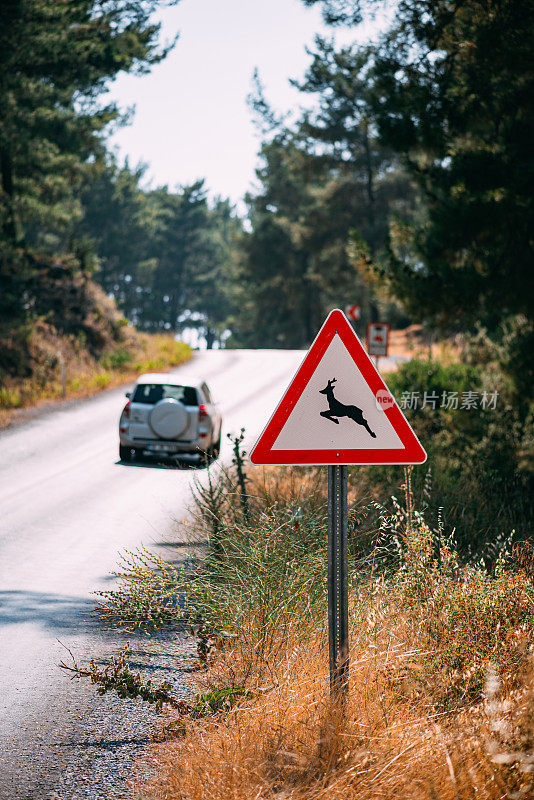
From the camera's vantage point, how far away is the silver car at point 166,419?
51.4 ft

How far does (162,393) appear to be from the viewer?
1642cm

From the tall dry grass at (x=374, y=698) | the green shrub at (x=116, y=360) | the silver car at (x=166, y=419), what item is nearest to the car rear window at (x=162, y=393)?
the silver car at (x=166, y=419)

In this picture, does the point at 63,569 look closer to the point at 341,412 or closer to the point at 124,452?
the point at 341,412

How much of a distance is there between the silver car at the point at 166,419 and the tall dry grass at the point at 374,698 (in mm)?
9600

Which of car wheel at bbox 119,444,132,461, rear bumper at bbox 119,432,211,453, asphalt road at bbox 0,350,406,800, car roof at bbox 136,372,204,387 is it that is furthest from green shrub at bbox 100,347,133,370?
rear bumper at bbox 119,432,211,453

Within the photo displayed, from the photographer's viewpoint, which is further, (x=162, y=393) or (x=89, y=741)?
(x=162, y=393)

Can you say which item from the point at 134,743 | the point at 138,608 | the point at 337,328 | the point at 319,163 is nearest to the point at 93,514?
the point at 138,608

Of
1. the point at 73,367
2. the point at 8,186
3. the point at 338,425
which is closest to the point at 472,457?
the point at 338,425

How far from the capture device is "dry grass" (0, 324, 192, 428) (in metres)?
24.5

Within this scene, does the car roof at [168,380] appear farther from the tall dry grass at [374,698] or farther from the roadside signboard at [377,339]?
the tall dry grass at [374,698]

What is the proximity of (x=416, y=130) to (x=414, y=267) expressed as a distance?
2.52 metres

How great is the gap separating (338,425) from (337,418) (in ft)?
0.11

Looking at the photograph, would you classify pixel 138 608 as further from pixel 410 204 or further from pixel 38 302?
pixel 410 204

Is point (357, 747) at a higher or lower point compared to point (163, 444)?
higher
